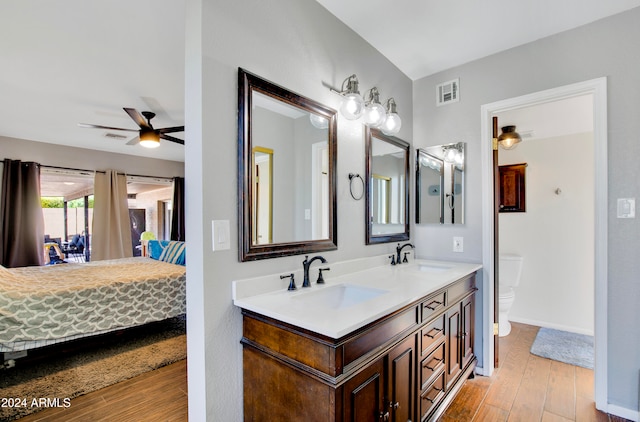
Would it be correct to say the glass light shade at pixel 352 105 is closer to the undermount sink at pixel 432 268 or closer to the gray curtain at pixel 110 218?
the undermount sink at pixel 432 268

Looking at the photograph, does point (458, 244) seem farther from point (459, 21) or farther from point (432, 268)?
point (459, 21)

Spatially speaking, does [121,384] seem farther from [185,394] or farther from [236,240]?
[236,240]

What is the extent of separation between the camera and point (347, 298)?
66.4 inches

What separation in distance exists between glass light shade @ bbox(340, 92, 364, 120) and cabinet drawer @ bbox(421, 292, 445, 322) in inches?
46.9

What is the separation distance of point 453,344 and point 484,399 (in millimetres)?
496

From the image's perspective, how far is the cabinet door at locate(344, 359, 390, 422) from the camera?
3.51ft

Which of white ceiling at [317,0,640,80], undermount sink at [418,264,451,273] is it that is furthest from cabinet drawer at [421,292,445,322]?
white ceiling at [317,0,640,80]

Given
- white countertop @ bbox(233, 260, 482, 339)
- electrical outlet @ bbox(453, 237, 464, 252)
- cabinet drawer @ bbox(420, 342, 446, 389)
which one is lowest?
cabinet drawer @ bbox(420, 342, 446, 389)

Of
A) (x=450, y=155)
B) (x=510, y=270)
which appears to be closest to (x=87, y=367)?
(x=450, y=155)

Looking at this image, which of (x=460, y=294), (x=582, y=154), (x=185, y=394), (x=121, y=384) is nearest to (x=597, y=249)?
(x=460, y=294)

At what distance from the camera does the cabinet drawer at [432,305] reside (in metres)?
1.55

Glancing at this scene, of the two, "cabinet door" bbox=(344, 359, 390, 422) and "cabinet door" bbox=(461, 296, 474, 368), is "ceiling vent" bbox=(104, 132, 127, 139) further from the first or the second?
"cabinet door" bbox=(461, 296, 474, 368)

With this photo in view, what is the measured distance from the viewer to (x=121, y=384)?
7.43ft

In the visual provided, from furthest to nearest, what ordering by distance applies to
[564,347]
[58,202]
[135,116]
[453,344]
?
[58,202] → [135,116] → [564,347] → [453,344]
